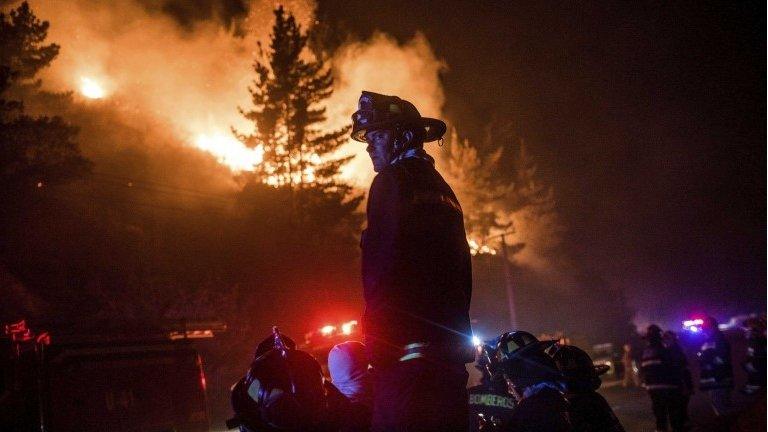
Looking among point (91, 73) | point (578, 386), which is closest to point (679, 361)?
point (578, 386)

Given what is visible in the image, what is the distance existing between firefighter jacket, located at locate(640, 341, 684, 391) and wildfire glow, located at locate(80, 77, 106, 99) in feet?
170

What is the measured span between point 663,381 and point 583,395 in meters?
7.49

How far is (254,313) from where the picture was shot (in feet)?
82.2

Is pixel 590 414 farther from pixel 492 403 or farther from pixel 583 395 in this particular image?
pixel 492 403

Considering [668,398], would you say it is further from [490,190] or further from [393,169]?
[490,190]

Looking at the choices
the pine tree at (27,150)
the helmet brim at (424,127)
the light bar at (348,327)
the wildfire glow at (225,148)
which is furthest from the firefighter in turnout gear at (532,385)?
the wildfire glow at (225,148)

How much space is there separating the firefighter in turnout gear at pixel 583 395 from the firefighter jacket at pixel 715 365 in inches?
313

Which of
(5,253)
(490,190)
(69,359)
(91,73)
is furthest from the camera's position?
(490,190)

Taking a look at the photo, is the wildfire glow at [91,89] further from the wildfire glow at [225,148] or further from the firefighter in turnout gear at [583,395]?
the firefighter in turnout gear at [583,395]

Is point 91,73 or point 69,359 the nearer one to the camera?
point 69,359

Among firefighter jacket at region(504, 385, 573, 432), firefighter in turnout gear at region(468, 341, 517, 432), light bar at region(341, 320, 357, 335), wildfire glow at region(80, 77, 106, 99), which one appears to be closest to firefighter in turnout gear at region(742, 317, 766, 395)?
light bar at region(341, 320, 357, 335)

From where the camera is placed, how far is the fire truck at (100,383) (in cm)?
419

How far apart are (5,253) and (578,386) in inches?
940

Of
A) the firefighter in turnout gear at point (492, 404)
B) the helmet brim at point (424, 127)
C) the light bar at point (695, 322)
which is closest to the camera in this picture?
the helmet brim at point (424, 127)
